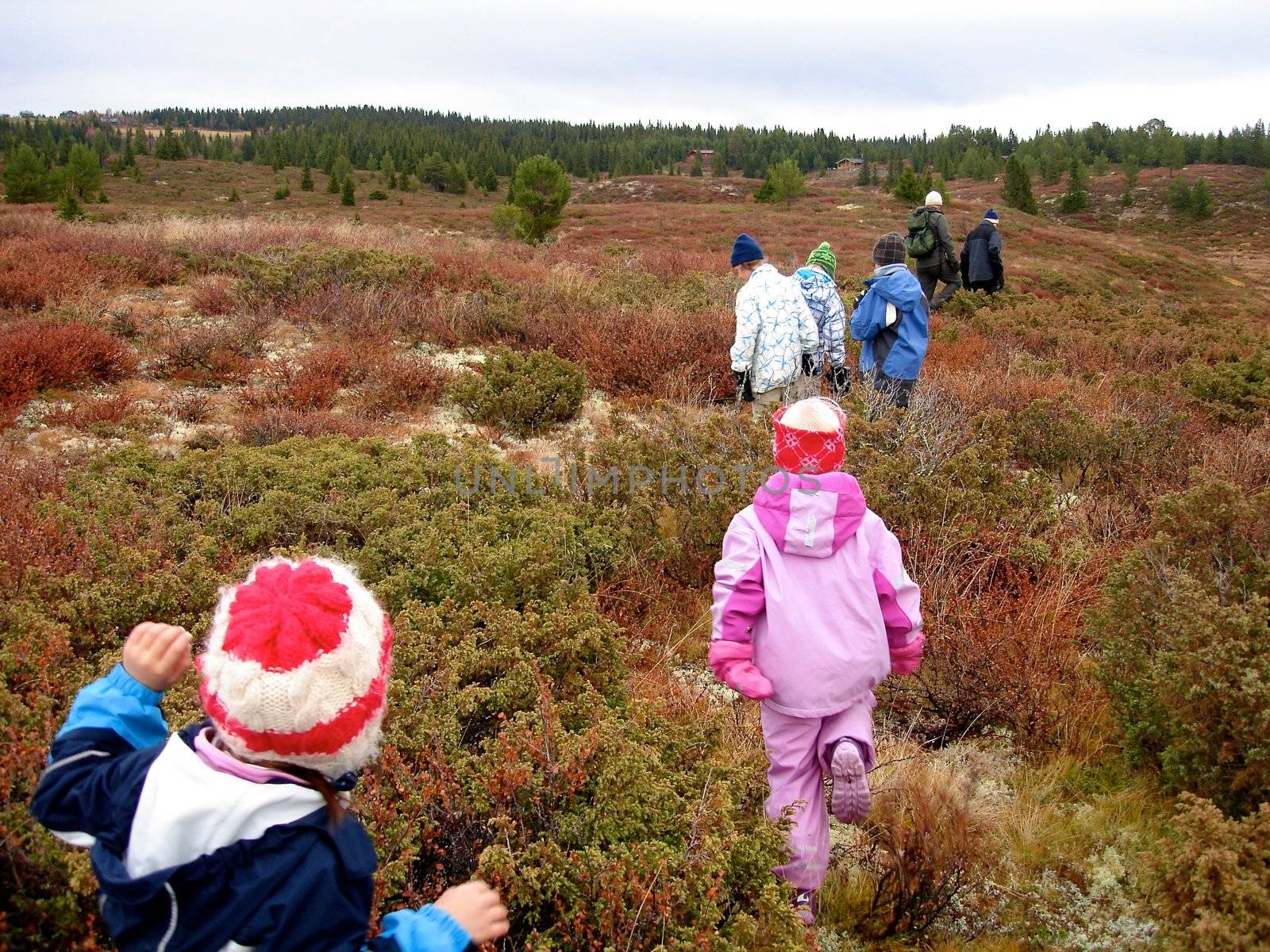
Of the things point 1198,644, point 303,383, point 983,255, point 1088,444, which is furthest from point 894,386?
point 983,255

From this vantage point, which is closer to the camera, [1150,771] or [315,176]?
[1150,771]

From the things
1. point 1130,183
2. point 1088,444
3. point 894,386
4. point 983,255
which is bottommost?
point 1088,444

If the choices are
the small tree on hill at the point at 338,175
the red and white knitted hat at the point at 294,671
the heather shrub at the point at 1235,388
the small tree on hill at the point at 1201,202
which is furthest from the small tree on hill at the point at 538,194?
the small tree on hill at the point at 1201,202

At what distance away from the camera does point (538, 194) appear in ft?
90.7

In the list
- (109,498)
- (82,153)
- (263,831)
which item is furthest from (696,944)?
(82,153)

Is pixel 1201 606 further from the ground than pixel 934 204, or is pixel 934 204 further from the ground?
pixel 934 204

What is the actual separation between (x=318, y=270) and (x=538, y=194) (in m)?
19.4

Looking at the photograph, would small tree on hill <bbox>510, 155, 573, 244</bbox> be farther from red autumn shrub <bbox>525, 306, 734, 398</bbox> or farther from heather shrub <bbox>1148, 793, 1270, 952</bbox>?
heather shrub <bbox>1148, 793, 1270, 952</bbox>

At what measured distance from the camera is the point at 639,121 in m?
159

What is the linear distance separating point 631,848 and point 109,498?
3.20m

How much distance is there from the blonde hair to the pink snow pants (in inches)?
32.4

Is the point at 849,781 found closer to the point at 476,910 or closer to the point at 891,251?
the point at 476,910

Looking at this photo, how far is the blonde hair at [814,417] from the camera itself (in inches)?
92.2

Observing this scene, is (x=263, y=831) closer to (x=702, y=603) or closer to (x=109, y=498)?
(x=702, y=603)
